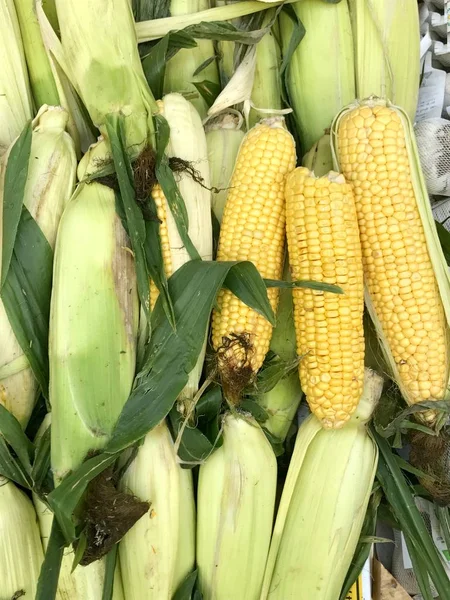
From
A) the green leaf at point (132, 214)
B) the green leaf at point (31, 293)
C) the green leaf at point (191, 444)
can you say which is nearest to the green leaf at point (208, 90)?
the green leaf at point (132, 214)

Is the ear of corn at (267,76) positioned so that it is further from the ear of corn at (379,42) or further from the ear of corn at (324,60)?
the ear of corn at (379,42)

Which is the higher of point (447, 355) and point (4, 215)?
point (4, 215)

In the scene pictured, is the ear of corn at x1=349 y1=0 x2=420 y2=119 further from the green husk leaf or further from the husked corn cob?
the green husk leaf

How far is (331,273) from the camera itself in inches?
44.2

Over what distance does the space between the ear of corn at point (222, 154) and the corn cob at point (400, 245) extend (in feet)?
0.96

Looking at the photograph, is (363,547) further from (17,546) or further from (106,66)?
(106,66)

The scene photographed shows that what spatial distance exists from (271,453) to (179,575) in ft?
1.16

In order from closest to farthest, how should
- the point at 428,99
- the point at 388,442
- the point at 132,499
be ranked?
1. the point at 132,499
2. the point at 388,442
3. the point at 428,99

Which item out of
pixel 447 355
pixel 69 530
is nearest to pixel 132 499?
pixel 69 530

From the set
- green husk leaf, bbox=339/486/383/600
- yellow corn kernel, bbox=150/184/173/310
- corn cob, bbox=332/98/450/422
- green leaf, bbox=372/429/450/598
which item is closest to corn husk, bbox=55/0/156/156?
yellow corn kernel, bbox=150/184/173/310

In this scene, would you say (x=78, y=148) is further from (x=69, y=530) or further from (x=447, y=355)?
(x=447, y=355)

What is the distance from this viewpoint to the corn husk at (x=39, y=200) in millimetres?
1148

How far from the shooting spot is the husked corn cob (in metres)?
1.12

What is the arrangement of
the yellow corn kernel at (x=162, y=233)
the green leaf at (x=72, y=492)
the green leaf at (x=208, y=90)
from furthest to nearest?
the green leaf at (x=208, y=90) → the yellow corn kernel at (x=162, y=233) → the green leaf at (x=72, y=492)
